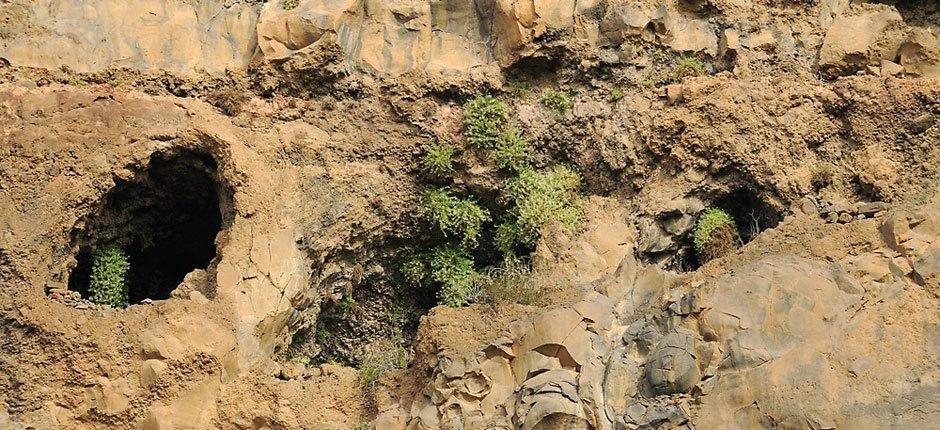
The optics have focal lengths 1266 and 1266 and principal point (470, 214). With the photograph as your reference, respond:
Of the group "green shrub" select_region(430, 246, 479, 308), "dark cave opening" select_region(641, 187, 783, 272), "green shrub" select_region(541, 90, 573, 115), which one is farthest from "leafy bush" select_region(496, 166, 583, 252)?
"dark cave opening" select_region(641, 187, 783, 272)

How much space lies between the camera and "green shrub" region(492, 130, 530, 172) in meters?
13.4

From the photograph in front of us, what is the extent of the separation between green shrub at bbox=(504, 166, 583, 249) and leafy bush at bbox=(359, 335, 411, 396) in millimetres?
1553

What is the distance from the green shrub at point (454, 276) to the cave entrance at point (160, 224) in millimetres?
2325

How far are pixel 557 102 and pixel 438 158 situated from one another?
4.62ft

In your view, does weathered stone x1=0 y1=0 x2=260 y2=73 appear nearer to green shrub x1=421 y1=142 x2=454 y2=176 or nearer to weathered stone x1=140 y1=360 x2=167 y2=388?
green shrub x1=421 y1=142 x2=454 y2=176

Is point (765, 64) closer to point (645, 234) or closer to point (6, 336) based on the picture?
point (645, 234)

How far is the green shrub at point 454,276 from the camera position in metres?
13.2

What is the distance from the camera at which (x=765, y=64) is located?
13.3 meters

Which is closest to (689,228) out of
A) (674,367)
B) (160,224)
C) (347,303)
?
(674,367)

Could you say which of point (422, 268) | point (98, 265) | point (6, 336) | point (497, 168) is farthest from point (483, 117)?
point (6, 336)

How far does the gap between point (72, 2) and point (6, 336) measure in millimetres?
4027

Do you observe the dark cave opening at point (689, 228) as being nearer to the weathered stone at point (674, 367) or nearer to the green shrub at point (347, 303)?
the weathered stone at point (674, 367)

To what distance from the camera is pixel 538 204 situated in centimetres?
1305

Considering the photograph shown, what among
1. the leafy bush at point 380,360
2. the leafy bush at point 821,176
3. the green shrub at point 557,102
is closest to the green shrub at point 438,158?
the green shrub at point 557,102
